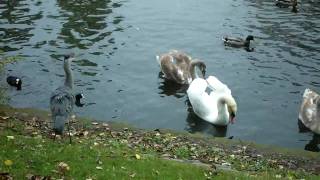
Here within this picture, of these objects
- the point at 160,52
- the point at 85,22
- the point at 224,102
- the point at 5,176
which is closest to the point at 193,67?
the point at 160,52

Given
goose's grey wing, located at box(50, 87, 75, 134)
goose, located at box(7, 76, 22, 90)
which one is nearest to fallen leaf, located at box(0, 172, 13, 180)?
goose's grey wing, located at box(50, 87, 75, 134)

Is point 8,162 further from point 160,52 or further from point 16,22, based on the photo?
point 16,22

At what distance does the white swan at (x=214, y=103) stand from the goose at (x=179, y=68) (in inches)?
91.3

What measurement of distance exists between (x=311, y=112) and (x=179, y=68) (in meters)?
8.25

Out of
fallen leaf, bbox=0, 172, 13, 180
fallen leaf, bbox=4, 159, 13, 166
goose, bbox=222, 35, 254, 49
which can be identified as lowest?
goose, bbox=222, 35, 254, 49

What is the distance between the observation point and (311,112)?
25391 mm

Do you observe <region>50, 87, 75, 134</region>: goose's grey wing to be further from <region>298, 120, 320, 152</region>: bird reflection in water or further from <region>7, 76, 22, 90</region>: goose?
<region>298, 120, 320, 152</region>: bird reflection in water

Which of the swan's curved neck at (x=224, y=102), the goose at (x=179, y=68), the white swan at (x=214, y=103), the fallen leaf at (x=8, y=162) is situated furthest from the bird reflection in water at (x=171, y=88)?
the fallen leaf at (x=8, y=162)

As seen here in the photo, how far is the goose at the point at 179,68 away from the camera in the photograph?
30406 millimetres

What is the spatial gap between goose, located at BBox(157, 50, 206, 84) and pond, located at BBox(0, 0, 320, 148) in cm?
55

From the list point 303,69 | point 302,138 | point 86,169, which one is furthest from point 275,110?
point 86,169

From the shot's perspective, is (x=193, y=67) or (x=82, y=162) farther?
(x=193, y=67)

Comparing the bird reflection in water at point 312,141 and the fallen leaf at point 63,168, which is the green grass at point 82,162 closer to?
Answer: the fallen leaf at point 63,168

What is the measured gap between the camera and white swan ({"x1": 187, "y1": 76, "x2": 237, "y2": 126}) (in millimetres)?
25859
